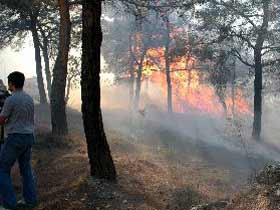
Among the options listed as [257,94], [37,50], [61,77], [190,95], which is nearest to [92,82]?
[61,77]

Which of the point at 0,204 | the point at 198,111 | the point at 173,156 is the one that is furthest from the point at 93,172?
the point at 198,111

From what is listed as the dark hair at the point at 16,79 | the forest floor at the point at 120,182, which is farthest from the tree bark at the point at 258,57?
the dark hair at the point at 16,79

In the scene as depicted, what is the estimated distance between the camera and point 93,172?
923 centimetres

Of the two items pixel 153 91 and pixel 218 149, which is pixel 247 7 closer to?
pixel 218 149

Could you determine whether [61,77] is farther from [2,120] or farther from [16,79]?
[2,120]

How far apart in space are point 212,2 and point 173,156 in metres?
10.5

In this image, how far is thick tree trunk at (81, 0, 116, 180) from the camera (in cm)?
855

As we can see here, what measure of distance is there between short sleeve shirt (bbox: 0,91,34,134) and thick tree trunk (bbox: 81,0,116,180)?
137 centimetres

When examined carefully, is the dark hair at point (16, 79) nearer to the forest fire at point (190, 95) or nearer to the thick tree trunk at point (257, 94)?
the thick tree trunk at point (257, 94)

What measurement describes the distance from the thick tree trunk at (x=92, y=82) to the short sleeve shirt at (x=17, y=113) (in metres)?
1.37

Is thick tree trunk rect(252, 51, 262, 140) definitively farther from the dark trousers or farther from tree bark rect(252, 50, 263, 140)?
the dark trousers

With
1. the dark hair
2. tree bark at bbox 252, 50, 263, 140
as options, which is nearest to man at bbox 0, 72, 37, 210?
the dark hair

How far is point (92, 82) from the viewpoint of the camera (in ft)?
28.5

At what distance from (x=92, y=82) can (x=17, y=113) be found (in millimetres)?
1677
